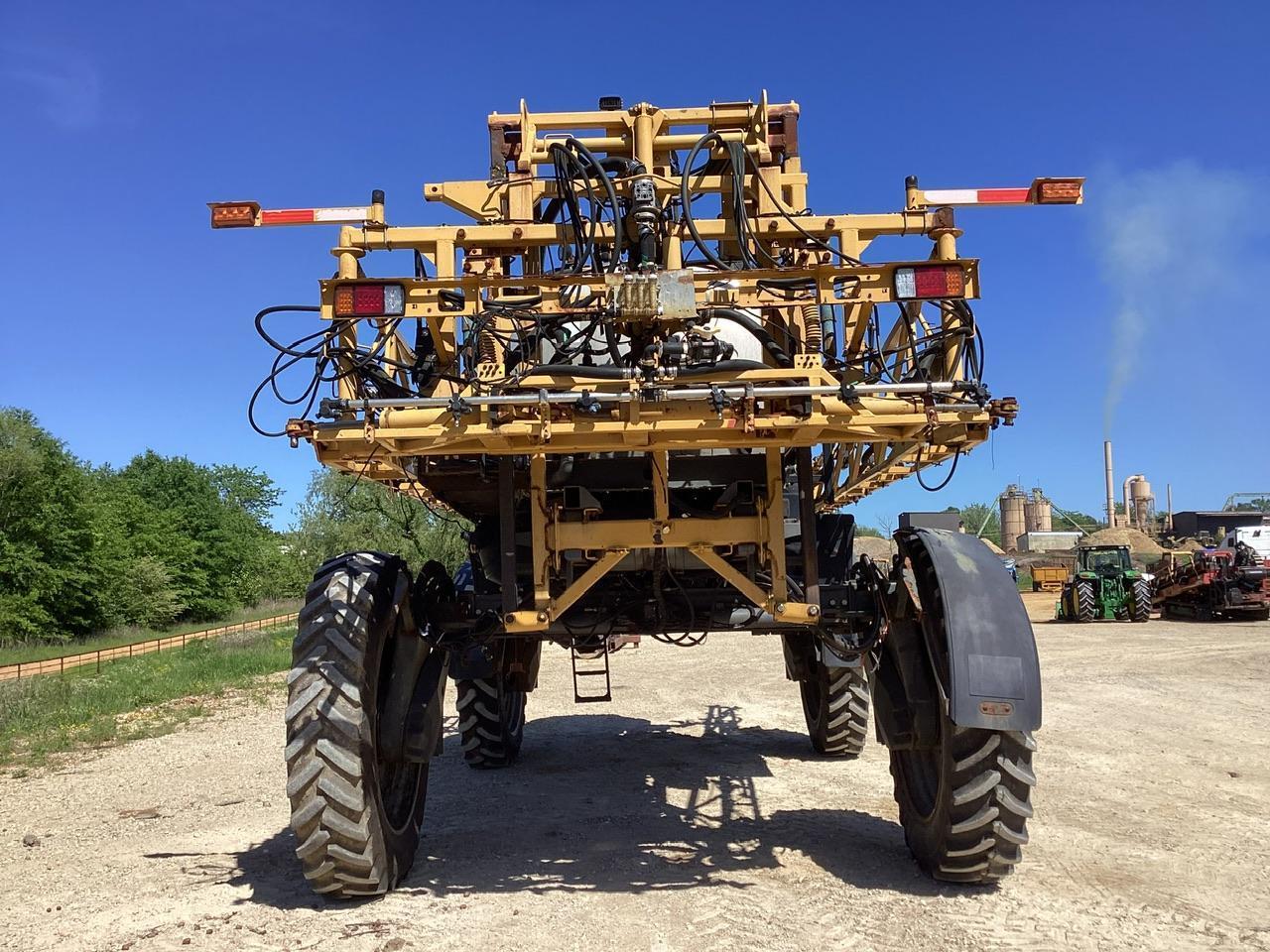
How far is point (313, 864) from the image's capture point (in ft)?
13.6

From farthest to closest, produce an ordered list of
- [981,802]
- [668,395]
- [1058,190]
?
[1058,190] → [981,802] → [668,395]

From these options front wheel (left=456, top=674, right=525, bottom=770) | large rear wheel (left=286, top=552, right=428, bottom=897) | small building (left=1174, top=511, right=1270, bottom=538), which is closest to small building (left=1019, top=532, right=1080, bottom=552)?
small building (left=1174, top=511, right=1270, bottom=538)

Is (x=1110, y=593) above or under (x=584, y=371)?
under

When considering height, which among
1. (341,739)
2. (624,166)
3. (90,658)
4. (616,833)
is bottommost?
(90,658)

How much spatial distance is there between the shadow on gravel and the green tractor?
63.3 feet

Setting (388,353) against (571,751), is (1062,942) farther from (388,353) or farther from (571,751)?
(571,751)

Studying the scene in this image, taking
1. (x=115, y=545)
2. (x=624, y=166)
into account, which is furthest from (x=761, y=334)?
(x=115, y=545)

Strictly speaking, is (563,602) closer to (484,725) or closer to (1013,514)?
(484,725)

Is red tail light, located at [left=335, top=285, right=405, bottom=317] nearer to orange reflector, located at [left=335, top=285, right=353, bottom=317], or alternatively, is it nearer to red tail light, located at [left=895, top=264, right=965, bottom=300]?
orange reflector, located at [left=335, top=285, right=353, bottom=317]

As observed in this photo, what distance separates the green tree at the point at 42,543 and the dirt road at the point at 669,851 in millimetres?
30369

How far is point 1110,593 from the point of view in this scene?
2466cm

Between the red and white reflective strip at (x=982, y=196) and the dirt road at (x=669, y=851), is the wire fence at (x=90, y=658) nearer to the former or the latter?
the dirt road at (x=669, y=851)

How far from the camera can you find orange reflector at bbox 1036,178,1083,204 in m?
4.60

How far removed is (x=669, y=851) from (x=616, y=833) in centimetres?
56
